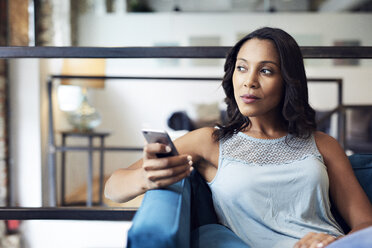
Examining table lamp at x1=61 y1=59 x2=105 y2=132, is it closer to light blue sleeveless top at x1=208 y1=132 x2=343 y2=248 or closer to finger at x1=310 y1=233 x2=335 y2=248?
light blue sleeveless top at x1=208 y1=132 x2=343 y2=248

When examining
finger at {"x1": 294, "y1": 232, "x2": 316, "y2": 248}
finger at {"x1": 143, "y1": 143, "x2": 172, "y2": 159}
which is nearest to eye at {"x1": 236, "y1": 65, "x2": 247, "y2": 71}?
finger at {"x1": 143, "y1": 143, "x2": 172, "y2": 159}

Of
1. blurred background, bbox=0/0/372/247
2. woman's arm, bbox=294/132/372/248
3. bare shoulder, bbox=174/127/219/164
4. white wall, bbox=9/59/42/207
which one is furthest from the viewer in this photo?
blurred background, bbox=0/0/372/247

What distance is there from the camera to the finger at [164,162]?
0.79 m

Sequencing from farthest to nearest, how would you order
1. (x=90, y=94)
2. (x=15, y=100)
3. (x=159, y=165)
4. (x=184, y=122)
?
(x=90, y=94), (x=184, y=122), (x=15, y=100), (x=159, y=165)

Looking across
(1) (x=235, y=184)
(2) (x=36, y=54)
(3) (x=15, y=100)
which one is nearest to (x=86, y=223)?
(3) (x=15, y=100)

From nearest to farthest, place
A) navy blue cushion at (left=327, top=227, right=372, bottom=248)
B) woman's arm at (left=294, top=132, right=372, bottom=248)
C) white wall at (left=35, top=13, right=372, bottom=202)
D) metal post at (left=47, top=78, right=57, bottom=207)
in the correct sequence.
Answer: navy blue cushion at (left=327, top=227, right=372, bottom=248) → woman's arm at (left=294, top=132, right=372, bottom=248) → metal post at (left=47, top=78, right=57, bottom=207) → white wall at (left=35, top=13, right=372, bottom=202)

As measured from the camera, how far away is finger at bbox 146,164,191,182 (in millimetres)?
803

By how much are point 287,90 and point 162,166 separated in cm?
43

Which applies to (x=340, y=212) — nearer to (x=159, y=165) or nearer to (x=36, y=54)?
(x=159, y=165)

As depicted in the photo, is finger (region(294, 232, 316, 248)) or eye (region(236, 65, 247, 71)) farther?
eye (region(236, 65, 247, 71))

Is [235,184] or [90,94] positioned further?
[90,94]

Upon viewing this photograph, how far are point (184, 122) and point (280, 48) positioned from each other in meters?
3.54

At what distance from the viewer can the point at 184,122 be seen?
450 centimetres

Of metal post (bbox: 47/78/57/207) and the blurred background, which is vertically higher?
the blurred background
